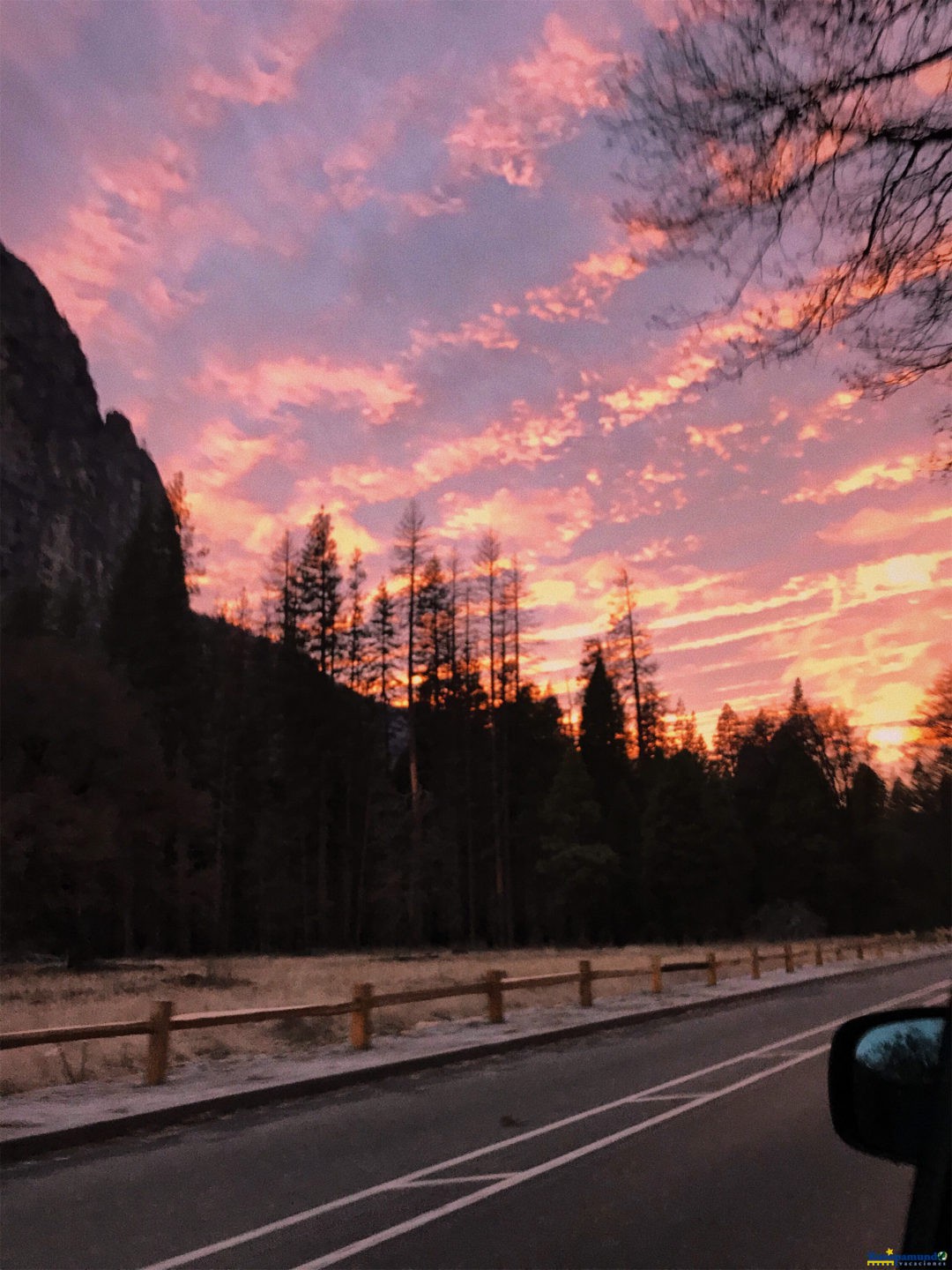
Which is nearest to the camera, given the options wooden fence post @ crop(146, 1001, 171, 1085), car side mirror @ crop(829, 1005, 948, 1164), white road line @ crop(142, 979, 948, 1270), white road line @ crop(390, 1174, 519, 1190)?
car side mirror @ crop(829, 1005, 948, 1164)

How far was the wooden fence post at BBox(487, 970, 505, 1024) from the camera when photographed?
17.3 meters

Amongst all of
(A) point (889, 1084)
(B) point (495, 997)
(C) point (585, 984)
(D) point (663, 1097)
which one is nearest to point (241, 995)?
(C) point (585, 984)

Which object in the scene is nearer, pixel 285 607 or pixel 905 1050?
pixel 905 1050

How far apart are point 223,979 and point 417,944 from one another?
19.4 meters

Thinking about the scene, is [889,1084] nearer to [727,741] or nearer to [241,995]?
[241,995]

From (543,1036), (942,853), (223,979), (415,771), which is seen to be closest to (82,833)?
(223,979)

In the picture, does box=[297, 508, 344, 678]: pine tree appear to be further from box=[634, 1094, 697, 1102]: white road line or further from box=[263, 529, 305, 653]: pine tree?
box=[634, 1094, 697, 1102]: white road line

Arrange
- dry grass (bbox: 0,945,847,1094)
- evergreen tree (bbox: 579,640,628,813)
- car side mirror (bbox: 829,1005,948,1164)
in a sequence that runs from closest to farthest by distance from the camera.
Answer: car side mirror (bbox: 829,1005,948,1164)
dry grass (bbox: 0,945,847,1094)
evergreen tree (bbox: 579,640,628,813)

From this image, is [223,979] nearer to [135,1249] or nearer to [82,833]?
[82,833]

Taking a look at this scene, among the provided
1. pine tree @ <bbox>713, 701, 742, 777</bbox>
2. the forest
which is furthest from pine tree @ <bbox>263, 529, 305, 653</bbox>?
pine tree @ <bbox>713, 701, 742, 777</bbox>

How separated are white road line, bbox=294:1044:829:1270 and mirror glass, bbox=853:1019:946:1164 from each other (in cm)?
437

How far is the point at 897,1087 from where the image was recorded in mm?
2074

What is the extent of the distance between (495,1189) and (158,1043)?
579 cm

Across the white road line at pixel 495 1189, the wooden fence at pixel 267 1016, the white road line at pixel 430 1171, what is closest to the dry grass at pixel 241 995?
the wooden fence at pixel 267 1016
